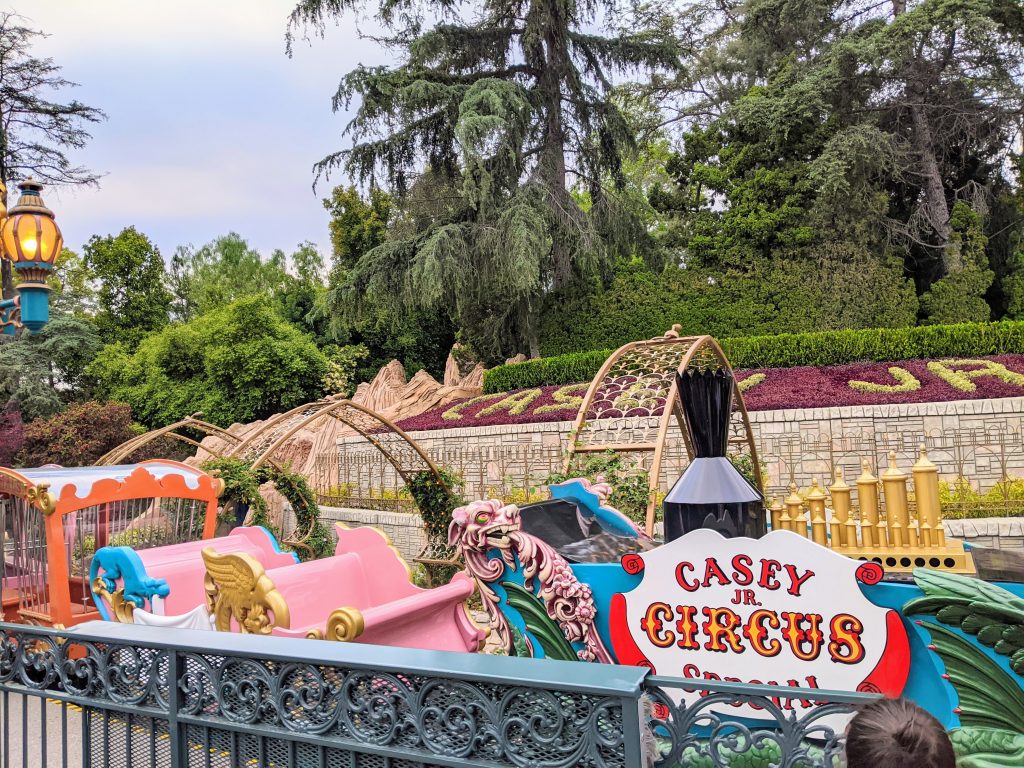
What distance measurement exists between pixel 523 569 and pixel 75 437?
61.1 feet

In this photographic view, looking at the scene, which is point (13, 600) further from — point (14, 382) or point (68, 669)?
point (14, 382)

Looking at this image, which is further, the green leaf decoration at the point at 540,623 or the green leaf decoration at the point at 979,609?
the green leaf decoration at the point at 540,623

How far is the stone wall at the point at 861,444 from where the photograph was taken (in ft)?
32.3

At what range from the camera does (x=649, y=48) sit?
1797 centimetres

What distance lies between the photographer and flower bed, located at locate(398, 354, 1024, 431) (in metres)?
10.8

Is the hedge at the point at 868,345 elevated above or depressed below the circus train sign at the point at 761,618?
above

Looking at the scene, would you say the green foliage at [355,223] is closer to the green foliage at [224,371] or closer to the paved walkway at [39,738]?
the green foliage at [224,371]

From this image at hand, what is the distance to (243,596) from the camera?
4.39 metres

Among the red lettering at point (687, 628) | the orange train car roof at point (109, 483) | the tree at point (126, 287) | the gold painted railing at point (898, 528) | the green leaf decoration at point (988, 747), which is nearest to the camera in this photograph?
the green leaf decoration at point (988, 747)

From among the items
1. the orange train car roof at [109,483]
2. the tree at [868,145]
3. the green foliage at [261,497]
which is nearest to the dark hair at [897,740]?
the orange train car roof at [109,483]

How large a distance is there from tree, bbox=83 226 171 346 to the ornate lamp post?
2338 centimetres

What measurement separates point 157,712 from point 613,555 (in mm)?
2552

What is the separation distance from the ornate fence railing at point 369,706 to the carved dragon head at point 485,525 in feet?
5.43

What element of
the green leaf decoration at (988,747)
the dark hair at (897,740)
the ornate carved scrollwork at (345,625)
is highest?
the dark hair at (897,740)
